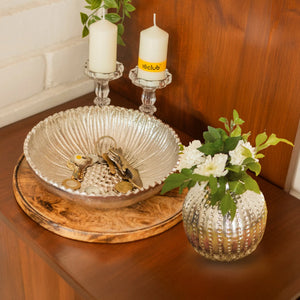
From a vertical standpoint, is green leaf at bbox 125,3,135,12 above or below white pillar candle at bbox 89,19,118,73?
above

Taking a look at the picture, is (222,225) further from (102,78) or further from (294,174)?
(102,78)

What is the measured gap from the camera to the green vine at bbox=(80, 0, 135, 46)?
1040mm

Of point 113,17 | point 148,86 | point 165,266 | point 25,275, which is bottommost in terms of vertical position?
point 25,275

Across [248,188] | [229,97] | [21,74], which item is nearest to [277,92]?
[229,97]

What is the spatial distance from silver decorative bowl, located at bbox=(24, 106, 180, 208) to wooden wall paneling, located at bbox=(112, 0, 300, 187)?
0.36ft

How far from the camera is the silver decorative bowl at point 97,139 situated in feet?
3.17

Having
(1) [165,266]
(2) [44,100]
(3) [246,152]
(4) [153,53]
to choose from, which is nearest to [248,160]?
(3) [246,152]

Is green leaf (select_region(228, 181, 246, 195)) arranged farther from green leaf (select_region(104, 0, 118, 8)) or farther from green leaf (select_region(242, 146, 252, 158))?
green leaf (select_region(104, 0, 118, 8))

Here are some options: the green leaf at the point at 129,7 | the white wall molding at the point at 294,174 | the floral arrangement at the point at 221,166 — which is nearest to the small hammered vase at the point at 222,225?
the floral arrangement at the point at 221,166

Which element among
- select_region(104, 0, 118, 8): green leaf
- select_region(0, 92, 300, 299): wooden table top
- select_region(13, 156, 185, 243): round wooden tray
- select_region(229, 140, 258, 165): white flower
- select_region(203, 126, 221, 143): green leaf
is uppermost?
select_region(104, 0, 118, 8): green leaf

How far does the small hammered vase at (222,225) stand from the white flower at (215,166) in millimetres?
43

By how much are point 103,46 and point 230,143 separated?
1.25 feet

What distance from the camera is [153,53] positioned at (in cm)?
101

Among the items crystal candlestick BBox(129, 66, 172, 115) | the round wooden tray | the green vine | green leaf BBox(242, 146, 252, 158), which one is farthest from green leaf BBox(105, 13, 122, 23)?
green leaf BBox(242, 146, 252, 158)
